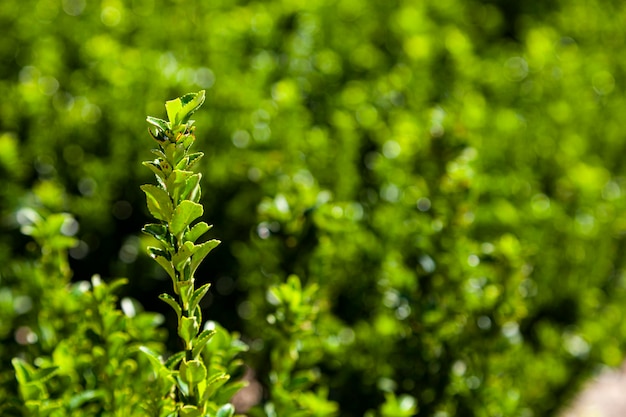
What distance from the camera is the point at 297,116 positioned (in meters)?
3.35

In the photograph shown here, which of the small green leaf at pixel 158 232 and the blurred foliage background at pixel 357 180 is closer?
the small green leaf at pixel 158 232

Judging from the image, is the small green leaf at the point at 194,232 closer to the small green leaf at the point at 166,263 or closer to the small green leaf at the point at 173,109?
the small green leaf at the point at 166,263

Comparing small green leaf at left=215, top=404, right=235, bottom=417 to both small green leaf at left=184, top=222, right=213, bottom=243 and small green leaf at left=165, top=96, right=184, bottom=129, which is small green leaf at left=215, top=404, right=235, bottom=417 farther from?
small green leaf at left=165, top=96, right=184, bottom=129

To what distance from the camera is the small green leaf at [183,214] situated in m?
1.59

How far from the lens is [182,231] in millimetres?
1655

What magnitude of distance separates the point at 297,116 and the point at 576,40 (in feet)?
8.77

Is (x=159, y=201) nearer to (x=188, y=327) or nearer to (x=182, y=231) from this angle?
(x=182, y=231)

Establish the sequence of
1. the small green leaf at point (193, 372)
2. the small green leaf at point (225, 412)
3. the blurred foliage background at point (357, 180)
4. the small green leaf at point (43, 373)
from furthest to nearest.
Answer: the blurred foliage background at point (357, 180)
the small green leaf at point (43, 373)
the small green leaf at point (225, 412)
the small green leaf at point (193, 372)

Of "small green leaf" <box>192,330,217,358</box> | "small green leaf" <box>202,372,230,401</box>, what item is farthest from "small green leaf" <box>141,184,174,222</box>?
"small green leaf" <box>202,372,230,401</box>

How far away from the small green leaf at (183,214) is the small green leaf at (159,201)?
0.08 feet

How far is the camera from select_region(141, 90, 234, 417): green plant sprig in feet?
5.24

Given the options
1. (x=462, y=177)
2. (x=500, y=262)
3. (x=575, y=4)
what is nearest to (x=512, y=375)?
(x=500, y=262)

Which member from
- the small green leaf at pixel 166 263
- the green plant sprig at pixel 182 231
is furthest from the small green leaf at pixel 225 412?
the small green leaf at pixel 166 263

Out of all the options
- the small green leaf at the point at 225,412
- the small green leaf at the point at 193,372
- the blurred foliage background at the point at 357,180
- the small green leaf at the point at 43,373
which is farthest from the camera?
the blurred foliage background at the point at 357,180
